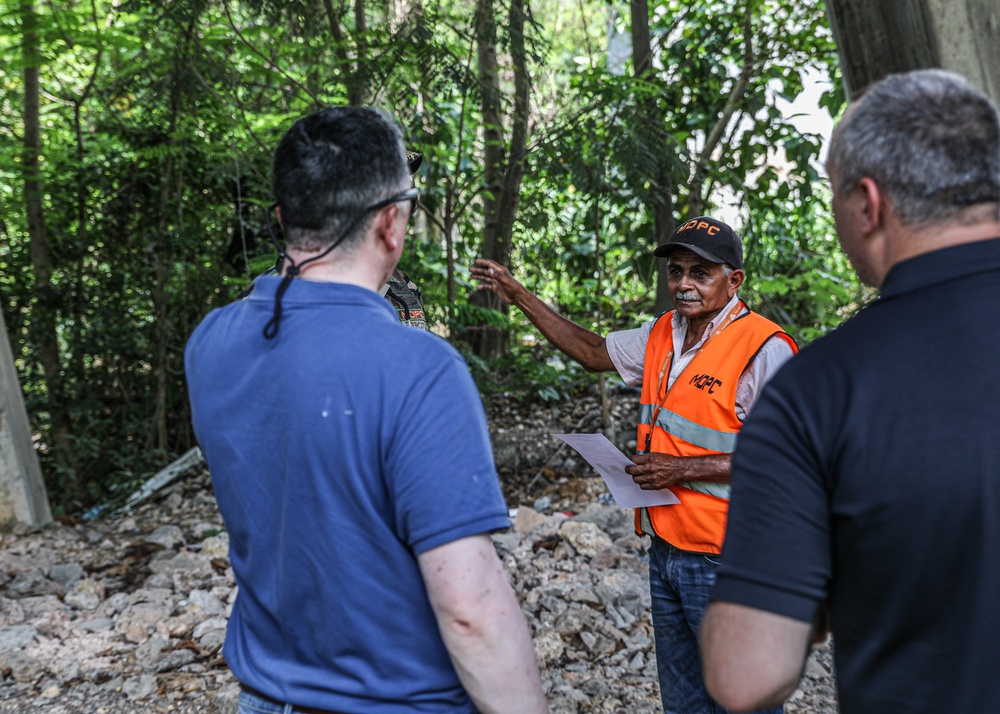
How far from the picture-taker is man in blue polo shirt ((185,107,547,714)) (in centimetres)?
153

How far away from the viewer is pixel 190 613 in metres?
5.13

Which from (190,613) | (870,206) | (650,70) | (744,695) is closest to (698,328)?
(870,206)

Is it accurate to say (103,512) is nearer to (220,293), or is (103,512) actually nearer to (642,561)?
(220,293)

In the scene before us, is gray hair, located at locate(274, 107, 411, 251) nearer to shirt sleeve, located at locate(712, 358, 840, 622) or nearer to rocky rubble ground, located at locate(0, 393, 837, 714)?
shirt sleeve, located at locate(712, 358, 840, 622)

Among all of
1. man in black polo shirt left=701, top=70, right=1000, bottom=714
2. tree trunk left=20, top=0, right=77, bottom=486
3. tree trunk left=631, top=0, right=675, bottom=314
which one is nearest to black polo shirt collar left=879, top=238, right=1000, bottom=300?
man in black polo shirt left=701, top=70, right=1000, bottom=714

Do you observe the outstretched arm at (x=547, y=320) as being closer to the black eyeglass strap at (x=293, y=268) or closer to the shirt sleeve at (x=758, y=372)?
the shirt sleeve at (x=758, y=372)

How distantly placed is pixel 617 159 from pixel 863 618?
5.35 meters

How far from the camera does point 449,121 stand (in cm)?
782

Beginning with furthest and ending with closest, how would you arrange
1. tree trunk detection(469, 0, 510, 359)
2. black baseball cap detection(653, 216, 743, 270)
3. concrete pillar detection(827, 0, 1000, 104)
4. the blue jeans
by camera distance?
1. tree trunk detection(469, 0, 510, 359)
2. black baseball cap detection(653, 216, 743, 270)
3. the blue jeans
4. concrete pillar detection(827, 0, 1000, 104)

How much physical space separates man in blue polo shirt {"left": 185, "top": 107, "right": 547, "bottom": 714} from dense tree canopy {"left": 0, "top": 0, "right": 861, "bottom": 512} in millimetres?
4724

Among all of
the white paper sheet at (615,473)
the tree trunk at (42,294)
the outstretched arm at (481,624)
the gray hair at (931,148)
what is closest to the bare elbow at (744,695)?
the outstretched arm at (481,624)

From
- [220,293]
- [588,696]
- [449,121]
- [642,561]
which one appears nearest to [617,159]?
[449,121]

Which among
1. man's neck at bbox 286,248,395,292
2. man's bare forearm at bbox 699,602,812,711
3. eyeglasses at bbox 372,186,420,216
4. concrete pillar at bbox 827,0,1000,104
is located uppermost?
concrete pillar at bbox 827,0,1000,104

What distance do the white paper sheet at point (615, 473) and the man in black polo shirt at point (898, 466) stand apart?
134 cm
